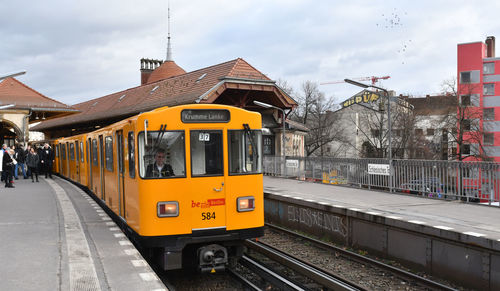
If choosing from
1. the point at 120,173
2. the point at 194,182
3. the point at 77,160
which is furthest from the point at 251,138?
the point at 77,160

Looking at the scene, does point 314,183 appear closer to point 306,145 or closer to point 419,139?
point 419,139

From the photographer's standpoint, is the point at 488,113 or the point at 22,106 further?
the point at 488,113

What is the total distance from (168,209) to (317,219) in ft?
21.6

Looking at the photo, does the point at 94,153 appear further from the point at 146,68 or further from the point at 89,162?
the point at 146,68

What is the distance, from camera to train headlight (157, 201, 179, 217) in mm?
7887

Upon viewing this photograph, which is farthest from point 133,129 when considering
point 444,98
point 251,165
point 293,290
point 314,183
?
point 444,98

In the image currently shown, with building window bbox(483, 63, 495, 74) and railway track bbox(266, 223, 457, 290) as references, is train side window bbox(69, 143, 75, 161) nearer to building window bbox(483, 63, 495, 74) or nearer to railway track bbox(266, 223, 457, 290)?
railway track bbox(266, 223, 457, 290)

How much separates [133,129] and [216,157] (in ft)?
4.97

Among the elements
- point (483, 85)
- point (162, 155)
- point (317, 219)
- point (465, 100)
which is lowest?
point (317, 219)

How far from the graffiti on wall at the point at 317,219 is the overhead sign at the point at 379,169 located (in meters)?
3.59

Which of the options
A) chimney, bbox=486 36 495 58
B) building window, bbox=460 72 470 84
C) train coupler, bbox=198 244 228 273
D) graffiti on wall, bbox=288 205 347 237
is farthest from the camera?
chimney, bbox=486 36 495 58

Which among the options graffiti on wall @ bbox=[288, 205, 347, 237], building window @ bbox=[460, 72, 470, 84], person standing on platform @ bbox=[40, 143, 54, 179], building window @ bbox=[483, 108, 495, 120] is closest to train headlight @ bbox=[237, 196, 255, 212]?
graffiti on wall @ bbox=[288, 205, 347, 237]

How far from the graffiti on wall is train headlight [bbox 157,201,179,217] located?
5753 millimetres

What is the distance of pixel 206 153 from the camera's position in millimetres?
8250
